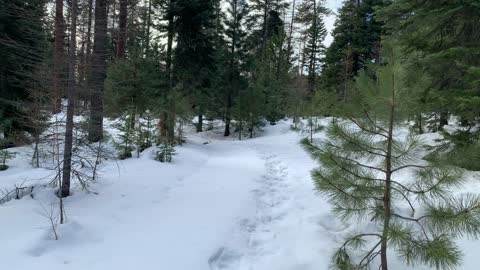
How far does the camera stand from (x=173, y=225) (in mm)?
4566

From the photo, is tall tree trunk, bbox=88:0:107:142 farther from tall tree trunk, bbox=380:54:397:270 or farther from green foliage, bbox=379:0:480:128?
green foliage, bbox=379:0:480:128

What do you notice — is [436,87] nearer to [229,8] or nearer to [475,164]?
[475,164]

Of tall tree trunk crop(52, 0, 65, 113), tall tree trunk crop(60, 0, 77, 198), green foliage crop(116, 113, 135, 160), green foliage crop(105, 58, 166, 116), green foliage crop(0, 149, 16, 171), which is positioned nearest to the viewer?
tall tree trunk crop(60, 0, 77, 198)

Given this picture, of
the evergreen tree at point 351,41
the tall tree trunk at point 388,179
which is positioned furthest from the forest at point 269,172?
the evergreen tree at point 351,41

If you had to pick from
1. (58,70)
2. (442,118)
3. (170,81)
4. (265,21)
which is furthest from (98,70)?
(265,21)

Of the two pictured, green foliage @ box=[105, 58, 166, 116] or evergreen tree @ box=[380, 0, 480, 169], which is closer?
evergreen tree @ box=[380, 0, 480, 169]

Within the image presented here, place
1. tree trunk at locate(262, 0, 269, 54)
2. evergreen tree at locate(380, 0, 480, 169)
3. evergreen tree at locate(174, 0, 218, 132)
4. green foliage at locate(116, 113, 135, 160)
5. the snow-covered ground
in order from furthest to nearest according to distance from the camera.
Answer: tree trunk at locate(262, 0, 269, 54), evergreen tree at locate(174, 0, 218, 132), green foliage at locate(116, 113, 135, 160), evergreen tree at locate(380, 0, 480, 169), the snow-covered ground

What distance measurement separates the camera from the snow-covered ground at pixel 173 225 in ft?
11.7

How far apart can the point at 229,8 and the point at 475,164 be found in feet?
56.4

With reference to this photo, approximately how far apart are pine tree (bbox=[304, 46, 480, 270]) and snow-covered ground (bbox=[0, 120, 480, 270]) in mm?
911

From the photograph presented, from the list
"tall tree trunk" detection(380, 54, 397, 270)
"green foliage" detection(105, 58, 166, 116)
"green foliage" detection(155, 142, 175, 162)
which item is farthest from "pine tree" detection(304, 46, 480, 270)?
"green foliage" detection(105, 58, 166, 116)

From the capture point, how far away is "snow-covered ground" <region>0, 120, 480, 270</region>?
3553 millimetres

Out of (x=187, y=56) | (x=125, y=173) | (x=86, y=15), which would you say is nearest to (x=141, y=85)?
(x=187, y=56)

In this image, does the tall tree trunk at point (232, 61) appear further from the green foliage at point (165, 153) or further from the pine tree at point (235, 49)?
the green foliage at point (165, 153)
